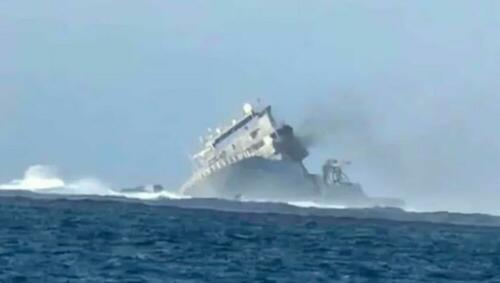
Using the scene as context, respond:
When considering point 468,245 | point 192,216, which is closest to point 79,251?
point 468,245

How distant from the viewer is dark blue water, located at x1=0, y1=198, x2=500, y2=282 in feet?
208

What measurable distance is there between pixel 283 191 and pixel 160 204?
32.3 feet

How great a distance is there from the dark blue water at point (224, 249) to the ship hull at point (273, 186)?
16254mm

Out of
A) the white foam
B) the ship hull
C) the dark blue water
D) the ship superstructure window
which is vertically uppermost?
the ship superstructure window

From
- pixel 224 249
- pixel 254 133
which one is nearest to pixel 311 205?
pixel 254 133

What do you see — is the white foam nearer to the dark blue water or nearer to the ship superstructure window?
the ship superstructure window

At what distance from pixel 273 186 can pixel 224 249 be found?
5936 centimetres

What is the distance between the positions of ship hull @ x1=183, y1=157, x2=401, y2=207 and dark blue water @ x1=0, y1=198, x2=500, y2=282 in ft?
53.3

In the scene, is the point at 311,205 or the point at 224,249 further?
the point at 311,205

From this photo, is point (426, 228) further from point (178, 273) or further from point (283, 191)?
point (178, 273)

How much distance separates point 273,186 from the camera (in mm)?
135625

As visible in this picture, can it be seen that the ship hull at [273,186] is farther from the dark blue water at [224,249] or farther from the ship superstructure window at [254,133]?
the dark blue water at [224,249]

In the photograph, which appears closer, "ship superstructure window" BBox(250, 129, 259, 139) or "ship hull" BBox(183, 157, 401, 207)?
"ship superstructure window" BBox(250, 129, 259, 139)

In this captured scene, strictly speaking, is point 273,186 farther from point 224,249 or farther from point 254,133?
point 224,249
